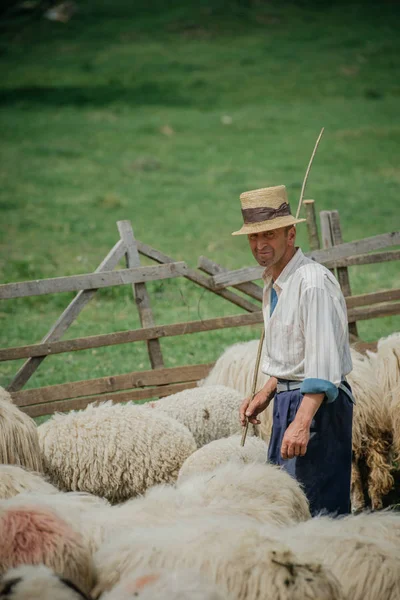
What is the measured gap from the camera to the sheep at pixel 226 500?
3.16 metres

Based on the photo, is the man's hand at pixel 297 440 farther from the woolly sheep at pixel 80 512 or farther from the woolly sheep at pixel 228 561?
the woolly sheep at pixel 80 512

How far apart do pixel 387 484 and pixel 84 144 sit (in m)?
19.7

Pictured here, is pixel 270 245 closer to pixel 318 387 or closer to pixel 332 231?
pixel 318 387

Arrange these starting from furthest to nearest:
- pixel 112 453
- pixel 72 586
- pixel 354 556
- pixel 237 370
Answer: pixel 237 370, pixel 112 453, pixel 354 556, pixel 72 586

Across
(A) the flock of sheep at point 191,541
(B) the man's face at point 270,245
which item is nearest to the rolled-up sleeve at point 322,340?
(B) the man's face at point 270,245

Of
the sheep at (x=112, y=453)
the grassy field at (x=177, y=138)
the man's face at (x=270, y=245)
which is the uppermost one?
the man's face at (x=270, y=245)

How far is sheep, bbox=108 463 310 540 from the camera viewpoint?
3.16m

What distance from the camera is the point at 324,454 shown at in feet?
12.6

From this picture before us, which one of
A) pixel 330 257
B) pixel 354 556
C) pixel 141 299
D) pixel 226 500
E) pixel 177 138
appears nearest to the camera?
pixel 354 556

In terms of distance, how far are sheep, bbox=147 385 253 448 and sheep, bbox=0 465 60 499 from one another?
195 cm

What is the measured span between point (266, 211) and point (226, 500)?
4.50 ft

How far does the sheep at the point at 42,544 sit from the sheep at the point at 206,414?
2.95 m

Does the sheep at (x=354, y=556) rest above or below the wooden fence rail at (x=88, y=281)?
above

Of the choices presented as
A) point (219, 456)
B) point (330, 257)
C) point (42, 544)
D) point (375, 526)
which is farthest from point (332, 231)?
point (42, 544)
